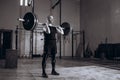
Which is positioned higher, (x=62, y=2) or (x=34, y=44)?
(x=62, y=2)

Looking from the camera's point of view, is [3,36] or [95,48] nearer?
[95,48]

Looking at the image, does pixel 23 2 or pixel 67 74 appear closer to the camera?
pixel 67 74

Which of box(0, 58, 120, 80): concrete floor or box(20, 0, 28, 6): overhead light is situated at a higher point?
box(20, 0, 28, 6): overhead light

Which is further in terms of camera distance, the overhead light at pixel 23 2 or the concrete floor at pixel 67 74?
the overhead light at pixel 23 2

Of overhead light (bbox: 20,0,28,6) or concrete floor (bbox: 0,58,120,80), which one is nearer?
concrete floor (bbox: 0,58,120,80)

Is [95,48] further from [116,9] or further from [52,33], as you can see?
[52,33]

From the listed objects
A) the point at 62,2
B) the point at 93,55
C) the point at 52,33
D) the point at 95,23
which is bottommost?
the point at 93,55

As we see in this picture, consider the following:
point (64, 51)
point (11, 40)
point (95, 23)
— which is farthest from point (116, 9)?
point (11, 40)

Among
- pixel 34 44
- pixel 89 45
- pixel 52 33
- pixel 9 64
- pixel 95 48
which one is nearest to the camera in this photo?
pixel 52 33

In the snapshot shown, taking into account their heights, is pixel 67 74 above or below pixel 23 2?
below

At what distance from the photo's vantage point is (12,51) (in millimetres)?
7344

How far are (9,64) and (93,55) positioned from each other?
726 centimetres

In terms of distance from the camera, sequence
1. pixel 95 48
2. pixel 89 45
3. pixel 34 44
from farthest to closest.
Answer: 1. pixel 34 44
2. pixel 89 45
3. pixel 95 48

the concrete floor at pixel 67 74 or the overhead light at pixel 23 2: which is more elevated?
the overhead light at pixel 23 2
